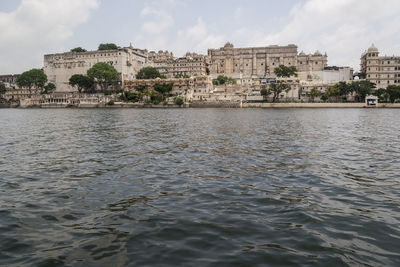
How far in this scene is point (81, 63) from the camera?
369 feet

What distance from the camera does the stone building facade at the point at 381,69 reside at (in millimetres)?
97562

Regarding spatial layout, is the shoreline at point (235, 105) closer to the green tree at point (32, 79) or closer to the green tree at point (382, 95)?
the green tree at point (382, 95)

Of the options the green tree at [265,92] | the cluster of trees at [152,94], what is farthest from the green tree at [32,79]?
Answer: the green tree at [265,92]

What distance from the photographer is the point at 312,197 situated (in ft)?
27.4

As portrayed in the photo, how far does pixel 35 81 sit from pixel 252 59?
79499 millimetres

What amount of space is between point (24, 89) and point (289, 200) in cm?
12312

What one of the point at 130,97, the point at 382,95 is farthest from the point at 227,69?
the point at 382,95

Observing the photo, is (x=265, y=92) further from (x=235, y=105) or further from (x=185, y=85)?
(x=185, y=85)

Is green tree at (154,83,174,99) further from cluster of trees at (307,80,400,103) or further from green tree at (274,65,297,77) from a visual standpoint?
cluster of trees at (307,80,400,103)

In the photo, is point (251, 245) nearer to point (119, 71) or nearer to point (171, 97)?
point (171, 97)

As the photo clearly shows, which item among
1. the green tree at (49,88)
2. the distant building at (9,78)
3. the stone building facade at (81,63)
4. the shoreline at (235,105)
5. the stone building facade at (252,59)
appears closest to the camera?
the shoreline at (235,105)

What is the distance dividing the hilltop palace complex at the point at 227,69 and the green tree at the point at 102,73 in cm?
461

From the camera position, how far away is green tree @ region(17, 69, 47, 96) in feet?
351

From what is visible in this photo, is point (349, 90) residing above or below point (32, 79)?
below
